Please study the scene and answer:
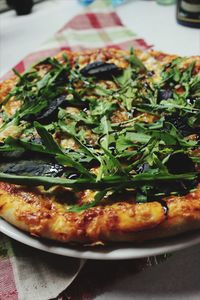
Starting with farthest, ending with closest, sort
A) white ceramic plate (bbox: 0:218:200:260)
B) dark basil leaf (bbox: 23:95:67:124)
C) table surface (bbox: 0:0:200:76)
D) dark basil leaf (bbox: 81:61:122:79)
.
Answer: table surface (bbox: 0:0:200:76)
dark basil leaf (bbox: 81:61:122:79)
dark basil leaf (bbox: 23:95:67:124)
white ceramic plate (bbox: 0:218:200:260)

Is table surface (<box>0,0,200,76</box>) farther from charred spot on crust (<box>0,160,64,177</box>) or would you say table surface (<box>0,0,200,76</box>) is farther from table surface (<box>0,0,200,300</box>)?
charred spot on crust (<box>0,160,64,177</box>)

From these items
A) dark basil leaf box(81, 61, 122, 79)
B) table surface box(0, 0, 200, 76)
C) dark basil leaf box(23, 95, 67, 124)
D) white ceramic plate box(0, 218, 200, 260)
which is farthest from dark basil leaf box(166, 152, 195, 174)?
table surface box(0, 0, 200, 76)

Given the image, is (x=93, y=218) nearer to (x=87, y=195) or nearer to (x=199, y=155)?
(x=87, y=195)

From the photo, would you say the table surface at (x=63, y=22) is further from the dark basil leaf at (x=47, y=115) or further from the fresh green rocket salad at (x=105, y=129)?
the dark basil leaf at (x=47, y=115)

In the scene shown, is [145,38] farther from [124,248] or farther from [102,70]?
[124,248]

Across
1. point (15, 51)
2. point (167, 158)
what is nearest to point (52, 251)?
point (167, 158)
